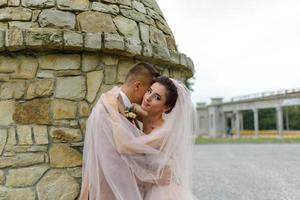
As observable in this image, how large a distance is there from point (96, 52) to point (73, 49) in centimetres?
24

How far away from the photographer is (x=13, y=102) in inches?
155

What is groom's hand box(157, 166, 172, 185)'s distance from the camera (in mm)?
3273

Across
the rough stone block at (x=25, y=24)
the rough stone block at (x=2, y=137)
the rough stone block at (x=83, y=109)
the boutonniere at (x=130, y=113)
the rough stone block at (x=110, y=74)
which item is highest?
Result: the rough stone block at (x=25, y=24)

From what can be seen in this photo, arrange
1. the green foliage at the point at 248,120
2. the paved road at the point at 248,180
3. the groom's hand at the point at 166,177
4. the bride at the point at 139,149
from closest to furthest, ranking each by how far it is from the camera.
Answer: the bride at the point at 139,149, the groom's hand at the point at 166,177, the paved road at the point at 248,180, the green foliage at the point at 248,120

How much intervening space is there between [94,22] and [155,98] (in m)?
1.39

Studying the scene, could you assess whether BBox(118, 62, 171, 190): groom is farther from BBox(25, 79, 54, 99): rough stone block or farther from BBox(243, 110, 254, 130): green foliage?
BBox(243, 110, 254, 130): green foliage

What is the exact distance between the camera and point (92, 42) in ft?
12.8

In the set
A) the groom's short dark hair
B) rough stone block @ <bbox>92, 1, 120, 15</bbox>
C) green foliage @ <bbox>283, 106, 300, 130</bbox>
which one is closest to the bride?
the groom's short dark hair

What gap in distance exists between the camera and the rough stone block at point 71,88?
13.0ft

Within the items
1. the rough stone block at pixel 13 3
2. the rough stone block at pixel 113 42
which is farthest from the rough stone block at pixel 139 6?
the rough stone block at pixel 13 3

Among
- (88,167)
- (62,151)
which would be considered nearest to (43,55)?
(62,151)

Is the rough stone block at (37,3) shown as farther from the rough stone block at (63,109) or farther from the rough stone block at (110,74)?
the rough stone block at (63,109)

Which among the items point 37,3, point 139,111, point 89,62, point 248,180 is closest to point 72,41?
point 89,62

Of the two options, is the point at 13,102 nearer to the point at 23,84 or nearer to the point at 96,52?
the point at 23,84
